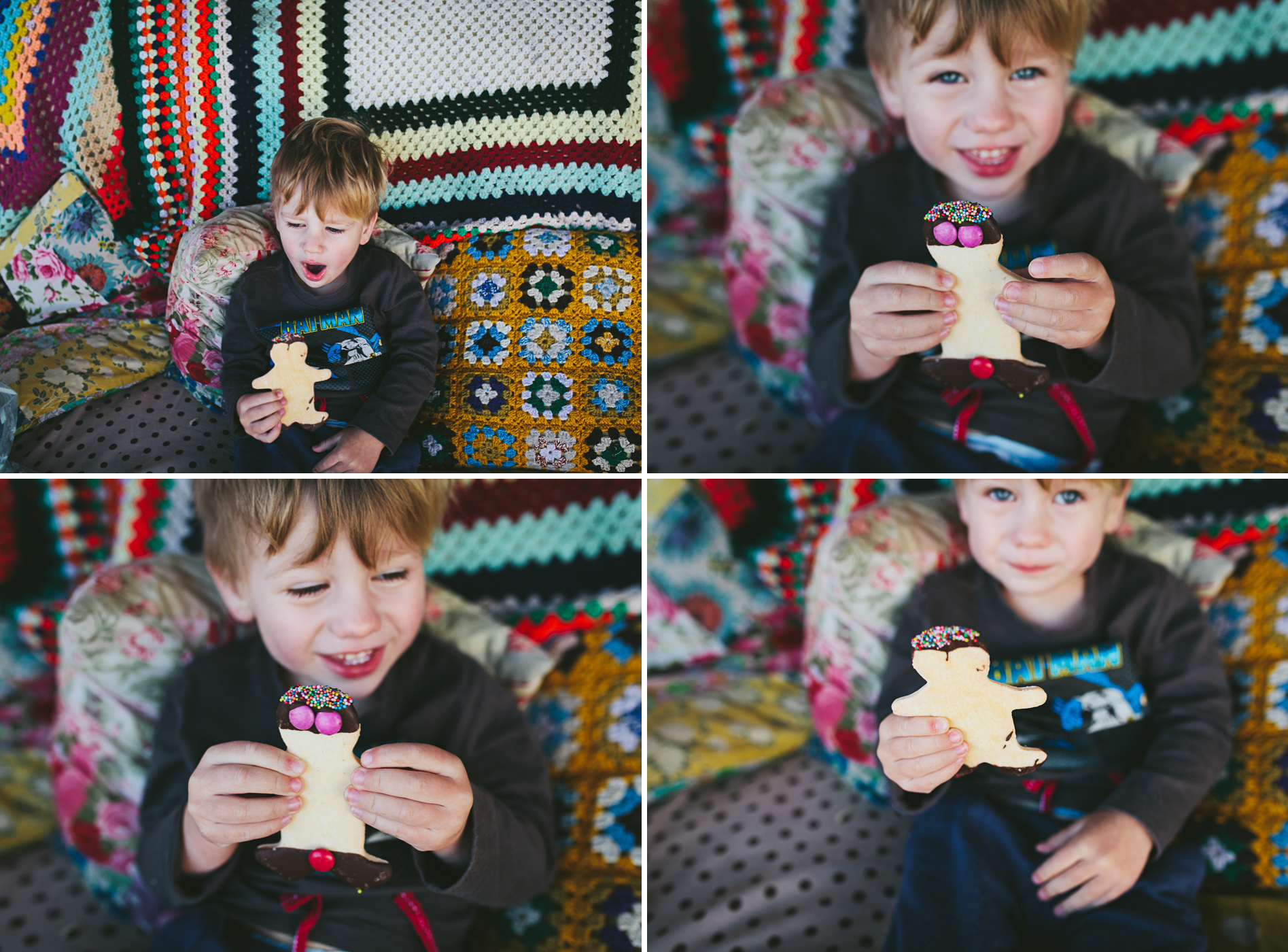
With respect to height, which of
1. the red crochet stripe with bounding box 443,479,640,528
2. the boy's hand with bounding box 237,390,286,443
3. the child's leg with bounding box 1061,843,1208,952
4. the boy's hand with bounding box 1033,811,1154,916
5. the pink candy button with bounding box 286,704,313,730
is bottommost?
the child's leg with bounding box 1061,843,1208,952

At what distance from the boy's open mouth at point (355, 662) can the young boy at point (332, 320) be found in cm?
13

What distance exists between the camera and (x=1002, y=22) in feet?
2.37

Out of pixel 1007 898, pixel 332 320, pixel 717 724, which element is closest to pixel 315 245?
pixel 332 320

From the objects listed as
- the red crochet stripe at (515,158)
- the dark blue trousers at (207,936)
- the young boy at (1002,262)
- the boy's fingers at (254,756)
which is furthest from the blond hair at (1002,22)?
the dark blue trousers at (207,936)

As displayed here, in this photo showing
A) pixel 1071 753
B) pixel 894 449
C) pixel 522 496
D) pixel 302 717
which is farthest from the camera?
pixel 522 496

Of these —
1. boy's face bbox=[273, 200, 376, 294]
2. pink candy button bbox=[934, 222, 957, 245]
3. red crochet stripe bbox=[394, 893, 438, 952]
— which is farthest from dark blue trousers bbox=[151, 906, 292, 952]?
pink candy button bbox=[934, 222, 957, 245]

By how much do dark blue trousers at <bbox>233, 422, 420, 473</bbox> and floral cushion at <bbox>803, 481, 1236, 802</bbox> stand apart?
41 centimetres

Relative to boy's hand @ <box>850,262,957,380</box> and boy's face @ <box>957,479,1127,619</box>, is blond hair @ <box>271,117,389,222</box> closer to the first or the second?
boy's hand @ <box>850,262,957,380</box>

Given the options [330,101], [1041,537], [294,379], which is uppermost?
[330,101]

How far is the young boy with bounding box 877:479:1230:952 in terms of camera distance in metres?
0.72

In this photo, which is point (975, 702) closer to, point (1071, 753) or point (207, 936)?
point (1071, 753)

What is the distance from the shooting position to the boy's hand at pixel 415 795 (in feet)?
2.08

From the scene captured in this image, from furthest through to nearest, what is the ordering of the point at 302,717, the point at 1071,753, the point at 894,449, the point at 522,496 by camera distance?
1. the point at 522,496
2. the point at 894,449
3. the point at 1071,753
4. the point at 302,717

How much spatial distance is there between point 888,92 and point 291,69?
1.62ft
